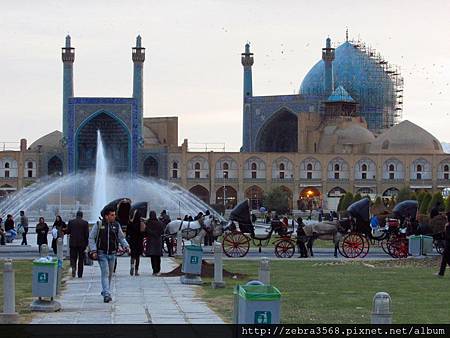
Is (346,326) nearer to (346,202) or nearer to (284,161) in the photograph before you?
(346,202)

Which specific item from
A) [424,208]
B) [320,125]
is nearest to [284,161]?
[320,125]

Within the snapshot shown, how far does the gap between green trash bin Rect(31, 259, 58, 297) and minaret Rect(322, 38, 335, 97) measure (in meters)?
74.0

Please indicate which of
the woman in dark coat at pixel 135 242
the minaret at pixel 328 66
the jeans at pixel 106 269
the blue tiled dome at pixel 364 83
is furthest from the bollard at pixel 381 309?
the blue tiled dome at pixel 364 83

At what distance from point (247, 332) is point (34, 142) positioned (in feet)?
281

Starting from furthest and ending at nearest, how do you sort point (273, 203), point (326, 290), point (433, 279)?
point (273, 203)
point (433, 279)
point (326, 290)

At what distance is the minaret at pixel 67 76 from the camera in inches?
3034

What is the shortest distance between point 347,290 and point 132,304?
141 inches

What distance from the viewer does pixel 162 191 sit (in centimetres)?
5378

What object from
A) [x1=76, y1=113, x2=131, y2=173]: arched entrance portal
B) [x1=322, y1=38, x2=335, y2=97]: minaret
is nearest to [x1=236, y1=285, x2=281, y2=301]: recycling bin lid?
[x1=76, y1=113, x2=131, y2=173]: arched entrance portal

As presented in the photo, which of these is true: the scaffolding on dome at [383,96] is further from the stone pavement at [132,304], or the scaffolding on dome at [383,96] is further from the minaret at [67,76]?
the stone pavement at [132,304]

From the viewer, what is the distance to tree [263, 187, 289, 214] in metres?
71.4

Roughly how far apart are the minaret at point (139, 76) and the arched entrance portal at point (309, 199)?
11888mm

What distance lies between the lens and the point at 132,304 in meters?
13.8

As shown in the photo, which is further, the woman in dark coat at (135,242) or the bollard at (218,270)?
the woman in dark coat at (135,242)
